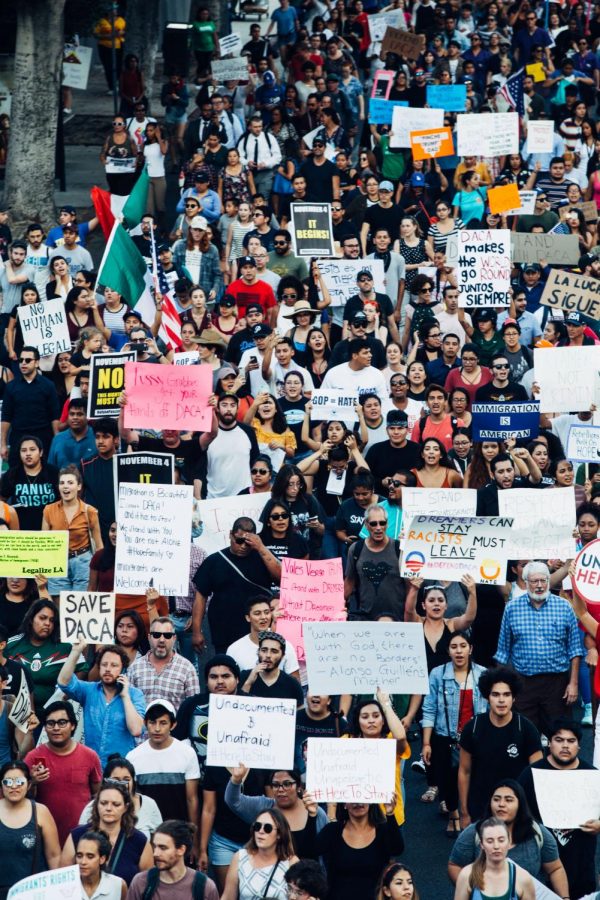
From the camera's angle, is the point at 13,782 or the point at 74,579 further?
the point at 74,579

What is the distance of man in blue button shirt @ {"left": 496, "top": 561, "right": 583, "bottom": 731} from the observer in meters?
11.2

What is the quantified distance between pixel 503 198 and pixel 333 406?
5614 millimetres

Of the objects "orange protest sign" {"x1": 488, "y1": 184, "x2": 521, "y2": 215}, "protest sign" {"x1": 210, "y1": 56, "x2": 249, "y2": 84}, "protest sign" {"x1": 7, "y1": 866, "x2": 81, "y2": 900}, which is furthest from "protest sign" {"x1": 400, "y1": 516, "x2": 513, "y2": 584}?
"protest sign" {"x1": 210, "y1": 56, "x2": 249, "y2": 84}

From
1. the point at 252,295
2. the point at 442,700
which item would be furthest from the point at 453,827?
the point at 252,295

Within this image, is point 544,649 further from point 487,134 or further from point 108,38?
point 108,38

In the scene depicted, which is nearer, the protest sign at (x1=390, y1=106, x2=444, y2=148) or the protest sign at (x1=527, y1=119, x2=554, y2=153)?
the protest sign at (x1=390, y1=106, x2=444, y2=148)

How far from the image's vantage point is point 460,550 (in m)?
11.7

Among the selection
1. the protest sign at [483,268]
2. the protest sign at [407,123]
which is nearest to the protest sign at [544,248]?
the protest sign at [483,268]

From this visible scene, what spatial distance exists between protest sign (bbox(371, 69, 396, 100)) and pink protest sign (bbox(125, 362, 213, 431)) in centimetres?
1053

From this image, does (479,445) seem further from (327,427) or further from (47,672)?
(47,672)

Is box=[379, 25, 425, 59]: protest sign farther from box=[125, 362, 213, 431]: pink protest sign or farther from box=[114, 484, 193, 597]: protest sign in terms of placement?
box=[114, 484, 193, 597]: protest sign

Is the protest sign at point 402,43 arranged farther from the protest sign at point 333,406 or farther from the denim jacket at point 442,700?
the denim jacket at point 442,700

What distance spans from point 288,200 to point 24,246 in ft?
14.3

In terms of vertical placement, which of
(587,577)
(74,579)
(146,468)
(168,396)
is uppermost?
(168,396)
